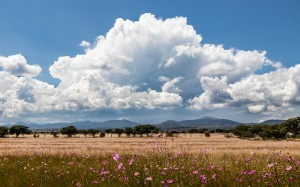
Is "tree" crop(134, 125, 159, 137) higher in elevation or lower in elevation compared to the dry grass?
higher

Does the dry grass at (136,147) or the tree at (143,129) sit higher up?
the tree at (143,129)

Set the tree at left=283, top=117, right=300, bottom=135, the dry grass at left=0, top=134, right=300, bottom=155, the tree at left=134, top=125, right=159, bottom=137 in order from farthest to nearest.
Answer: the tree at left=134, top=125, right=159, bottom=137 < the tree at left=283, top=117, right=300, bottom=135 < the dry grass at left=0, top=134, right=300, bottom=155

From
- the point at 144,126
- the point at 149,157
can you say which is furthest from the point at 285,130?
the point at 149,157

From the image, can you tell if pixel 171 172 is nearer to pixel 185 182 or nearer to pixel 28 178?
pixel 185 182

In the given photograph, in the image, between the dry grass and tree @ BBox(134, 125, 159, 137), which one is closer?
the dry grass

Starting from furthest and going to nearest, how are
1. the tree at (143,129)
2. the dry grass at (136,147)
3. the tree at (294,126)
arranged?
the tree at (143,129), the tree at (294,126), the dry grass at (136,147)

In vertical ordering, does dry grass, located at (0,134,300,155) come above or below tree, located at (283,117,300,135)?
below

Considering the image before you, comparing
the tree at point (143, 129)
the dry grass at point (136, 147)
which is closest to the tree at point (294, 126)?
the dry grass at point (136, 147)

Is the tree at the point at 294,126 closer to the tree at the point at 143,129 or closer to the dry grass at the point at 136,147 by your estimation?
the dry grass at the point at 136,147

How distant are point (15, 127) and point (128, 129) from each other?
151ft

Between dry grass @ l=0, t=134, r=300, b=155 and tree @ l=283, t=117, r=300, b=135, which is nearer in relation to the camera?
dry grass @ l=0, t=134, r=300, b=155

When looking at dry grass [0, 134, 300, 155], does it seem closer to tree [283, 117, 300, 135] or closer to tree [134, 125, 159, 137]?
tree [283, 117, 300, 135]

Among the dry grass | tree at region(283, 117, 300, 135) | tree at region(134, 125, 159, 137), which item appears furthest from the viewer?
tree at region(134, 125, 159, 137)

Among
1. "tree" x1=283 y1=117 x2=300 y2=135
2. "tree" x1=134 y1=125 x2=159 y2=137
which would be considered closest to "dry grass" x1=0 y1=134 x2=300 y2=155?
"tree" x1=283 y1=117 x2=300 y2=135
